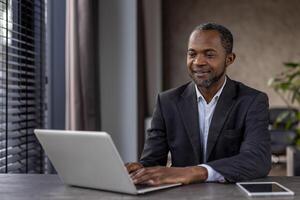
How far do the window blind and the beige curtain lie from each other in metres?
0.15

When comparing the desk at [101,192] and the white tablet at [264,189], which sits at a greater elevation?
the white tablet at [264,189]

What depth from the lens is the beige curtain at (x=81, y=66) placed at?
2.67 m

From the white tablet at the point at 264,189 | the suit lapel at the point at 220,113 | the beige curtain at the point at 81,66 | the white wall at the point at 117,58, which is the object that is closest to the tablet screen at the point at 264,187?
the white tablet at the point at 264,189

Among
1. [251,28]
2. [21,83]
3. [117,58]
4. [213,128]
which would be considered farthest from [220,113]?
[251,28]

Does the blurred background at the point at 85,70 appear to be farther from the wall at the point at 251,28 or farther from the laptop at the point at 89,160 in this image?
the laptop at the point at 89,160

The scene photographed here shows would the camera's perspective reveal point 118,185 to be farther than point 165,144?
No

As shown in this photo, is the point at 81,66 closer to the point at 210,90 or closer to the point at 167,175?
the point at 210,90

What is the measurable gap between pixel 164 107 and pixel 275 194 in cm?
74

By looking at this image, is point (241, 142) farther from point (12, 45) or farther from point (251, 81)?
point (251, 81)

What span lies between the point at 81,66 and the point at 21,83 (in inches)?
16.4

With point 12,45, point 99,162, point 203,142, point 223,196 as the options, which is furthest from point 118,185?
point 12,45

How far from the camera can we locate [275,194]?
45.8 inches

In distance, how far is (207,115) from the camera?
5.83 ft

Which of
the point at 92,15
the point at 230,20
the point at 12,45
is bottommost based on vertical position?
the point at 12,45
